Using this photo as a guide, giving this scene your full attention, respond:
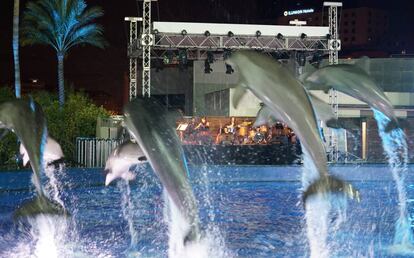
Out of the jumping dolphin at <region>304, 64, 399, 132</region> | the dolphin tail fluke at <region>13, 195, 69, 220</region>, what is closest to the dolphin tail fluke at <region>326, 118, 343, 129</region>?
the jumping dolphin at <region>304, 64, 399, 132</region>

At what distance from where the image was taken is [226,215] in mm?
11477

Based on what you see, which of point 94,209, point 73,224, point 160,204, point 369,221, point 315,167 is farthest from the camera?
point 160,204

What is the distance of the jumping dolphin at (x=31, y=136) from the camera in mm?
6352

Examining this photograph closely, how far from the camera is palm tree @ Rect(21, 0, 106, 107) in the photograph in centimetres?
2992

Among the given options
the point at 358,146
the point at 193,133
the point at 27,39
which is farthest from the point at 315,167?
the point at 27,39

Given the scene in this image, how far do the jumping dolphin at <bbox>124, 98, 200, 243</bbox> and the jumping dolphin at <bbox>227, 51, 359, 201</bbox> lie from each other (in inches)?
30.8

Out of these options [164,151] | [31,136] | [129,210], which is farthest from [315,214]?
[129,210]

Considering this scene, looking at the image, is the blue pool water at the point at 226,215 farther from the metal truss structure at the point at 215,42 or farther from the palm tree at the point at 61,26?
the palm tree at the point at 61,26

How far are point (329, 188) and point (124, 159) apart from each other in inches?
88.6

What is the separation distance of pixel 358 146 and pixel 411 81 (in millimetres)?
10804

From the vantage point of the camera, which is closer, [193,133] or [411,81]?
[193,133]

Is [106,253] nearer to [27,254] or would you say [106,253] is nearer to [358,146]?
[27,254]

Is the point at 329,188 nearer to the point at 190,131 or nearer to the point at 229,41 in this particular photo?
the point at 229,41

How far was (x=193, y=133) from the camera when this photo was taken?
30656 mm
